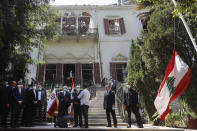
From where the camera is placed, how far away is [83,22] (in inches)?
683

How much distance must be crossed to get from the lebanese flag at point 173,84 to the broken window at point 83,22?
12164 mm

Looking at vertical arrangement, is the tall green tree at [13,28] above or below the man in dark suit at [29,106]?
above

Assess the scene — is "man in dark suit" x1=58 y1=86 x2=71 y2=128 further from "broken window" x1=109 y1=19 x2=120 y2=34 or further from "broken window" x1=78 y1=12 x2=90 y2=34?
"broken window" x1=109 y1=19 x2=120 y2=34

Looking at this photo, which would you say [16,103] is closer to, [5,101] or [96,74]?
[5,101]

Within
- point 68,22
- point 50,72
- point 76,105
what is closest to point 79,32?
point 68,22

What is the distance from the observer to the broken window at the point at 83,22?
1693 centimetres

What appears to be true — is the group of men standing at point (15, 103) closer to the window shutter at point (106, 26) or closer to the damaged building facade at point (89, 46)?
the damaged building facade at point (89, 46)

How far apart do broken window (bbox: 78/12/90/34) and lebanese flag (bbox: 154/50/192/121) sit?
479 inches

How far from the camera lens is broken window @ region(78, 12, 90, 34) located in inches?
666

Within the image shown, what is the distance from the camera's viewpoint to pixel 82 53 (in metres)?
16.2

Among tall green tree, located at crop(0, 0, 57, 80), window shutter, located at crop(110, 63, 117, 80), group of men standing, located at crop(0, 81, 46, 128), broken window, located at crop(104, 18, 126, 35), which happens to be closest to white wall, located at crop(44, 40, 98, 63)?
window shutter, located at crop(110, 63, 117, 80)

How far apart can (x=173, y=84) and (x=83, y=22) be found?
13.4 m

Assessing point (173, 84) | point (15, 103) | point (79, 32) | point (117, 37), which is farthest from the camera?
point (117, 37)

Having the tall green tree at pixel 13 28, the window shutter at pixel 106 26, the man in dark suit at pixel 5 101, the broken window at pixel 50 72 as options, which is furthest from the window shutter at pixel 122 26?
the man in dark suit at pixel 5 101
